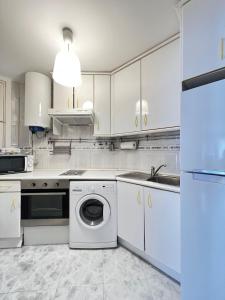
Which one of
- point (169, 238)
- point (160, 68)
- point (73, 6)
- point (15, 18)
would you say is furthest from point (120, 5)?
point (169, 238)

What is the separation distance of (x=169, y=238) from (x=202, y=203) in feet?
2.01

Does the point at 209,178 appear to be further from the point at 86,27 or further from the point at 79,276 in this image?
the point at 86,27

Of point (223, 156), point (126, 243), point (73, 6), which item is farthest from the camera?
point (126, 243)

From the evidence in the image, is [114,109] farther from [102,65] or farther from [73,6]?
[73,6]

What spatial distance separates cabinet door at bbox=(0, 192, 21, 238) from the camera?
1.99 metres

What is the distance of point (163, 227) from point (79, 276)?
0.87 m

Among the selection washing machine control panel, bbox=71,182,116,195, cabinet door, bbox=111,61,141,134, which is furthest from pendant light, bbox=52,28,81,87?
washing machine control panel, bbox=71,182,116,195

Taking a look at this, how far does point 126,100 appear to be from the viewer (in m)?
2.27

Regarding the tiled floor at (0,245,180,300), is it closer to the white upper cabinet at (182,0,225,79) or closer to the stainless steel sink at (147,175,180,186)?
the stainless steel sink at (147,175,180,186)

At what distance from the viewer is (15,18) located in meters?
1.51

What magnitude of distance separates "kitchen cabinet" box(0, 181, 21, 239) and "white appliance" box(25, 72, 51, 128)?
34.4 inches

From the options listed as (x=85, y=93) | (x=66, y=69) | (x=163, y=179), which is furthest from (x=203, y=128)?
(x=85, y=93)

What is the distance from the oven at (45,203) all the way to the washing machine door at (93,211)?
177 mm

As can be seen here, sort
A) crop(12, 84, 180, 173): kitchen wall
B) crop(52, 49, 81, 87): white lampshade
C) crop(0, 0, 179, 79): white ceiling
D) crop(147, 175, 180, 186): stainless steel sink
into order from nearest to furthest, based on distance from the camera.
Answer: crop(0, 0, 179, 79): white ceiling, crop(52, 49, 81, 87): white lampshade, crop(147, 175, 180, 186): stainless steel sink, crop(12, 84, 180, 173): kitchen wall
